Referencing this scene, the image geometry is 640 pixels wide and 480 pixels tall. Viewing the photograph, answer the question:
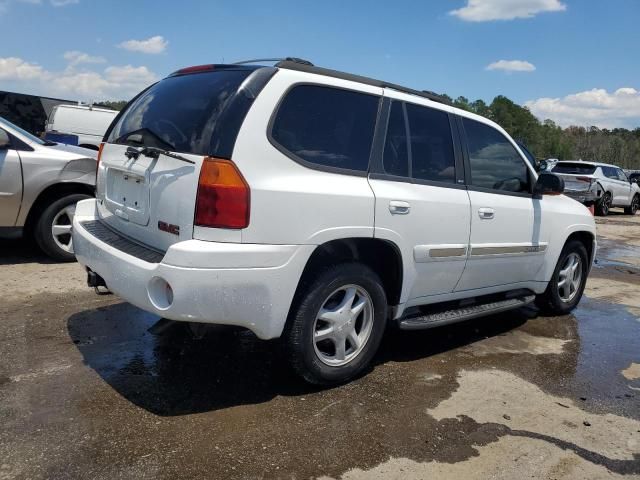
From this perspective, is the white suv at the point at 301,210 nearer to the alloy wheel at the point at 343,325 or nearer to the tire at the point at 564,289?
the alloy wheel at the point at 343,325

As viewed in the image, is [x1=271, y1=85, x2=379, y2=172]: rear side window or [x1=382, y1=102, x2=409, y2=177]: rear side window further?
[x1=382, y1=102, x2=409, y2=177]: rear side window

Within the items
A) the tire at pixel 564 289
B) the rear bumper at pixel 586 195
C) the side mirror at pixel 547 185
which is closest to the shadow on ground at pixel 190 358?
the tire at pixel 564 289

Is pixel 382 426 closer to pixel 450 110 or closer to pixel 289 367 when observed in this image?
pixel 289 367

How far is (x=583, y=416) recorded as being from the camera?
3.54 meters

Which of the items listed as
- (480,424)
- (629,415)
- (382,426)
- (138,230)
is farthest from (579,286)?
(138,230)

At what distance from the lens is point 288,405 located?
3.39 metres

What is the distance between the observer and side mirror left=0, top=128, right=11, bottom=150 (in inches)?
235

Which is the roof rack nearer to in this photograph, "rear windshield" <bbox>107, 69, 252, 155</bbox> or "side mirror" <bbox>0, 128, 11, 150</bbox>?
"rear windshield" <bbox>107, 69, 252, 155</bbox>

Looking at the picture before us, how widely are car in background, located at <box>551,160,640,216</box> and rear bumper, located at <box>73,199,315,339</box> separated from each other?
15.8 meters

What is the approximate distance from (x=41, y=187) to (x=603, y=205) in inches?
686

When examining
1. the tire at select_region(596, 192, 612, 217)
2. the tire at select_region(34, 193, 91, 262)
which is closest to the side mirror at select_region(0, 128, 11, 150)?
the tire at select_region(34, 193, 91, 262)

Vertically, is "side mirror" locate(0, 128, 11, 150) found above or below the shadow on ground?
above

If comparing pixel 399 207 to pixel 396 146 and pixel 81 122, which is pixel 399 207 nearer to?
pixel 396 146

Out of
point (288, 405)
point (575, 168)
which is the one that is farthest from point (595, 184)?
point (288, 405)
